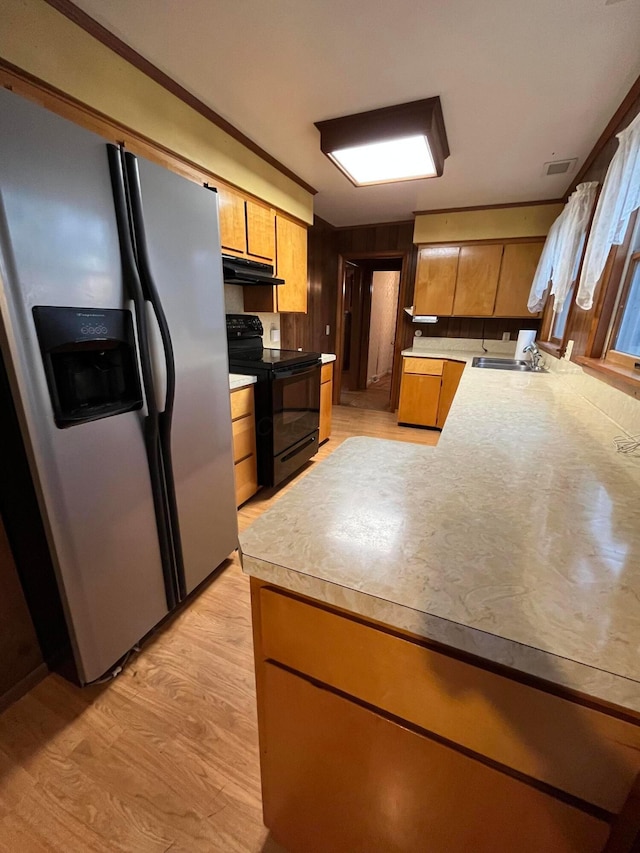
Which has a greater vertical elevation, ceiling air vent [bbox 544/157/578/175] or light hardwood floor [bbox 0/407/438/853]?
ceiling air vent [bbox 544/157/578/175]

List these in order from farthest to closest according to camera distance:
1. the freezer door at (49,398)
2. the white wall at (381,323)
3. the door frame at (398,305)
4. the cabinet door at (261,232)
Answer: the white wall at (381,323) < the door frame at (398,305) < the cabinet door at (261,232) < the freezer door at (49,398)

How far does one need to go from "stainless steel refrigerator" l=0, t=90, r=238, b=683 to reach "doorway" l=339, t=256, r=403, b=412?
3.70 m

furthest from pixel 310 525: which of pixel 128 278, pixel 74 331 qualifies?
pixel 128 278

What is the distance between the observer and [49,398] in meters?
0.97

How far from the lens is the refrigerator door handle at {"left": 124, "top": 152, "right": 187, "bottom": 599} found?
1109 millimetres

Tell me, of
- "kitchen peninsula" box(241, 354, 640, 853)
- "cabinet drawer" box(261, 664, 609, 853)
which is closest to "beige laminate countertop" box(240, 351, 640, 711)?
"kitchen peninsula" box(241, 354, 640, 853)

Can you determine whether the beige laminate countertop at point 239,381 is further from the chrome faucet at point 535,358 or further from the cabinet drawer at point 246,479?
the chrome faucet at point 535,358

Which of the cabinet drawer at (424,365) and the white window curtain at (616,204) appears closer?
the white window curtain at (616,204)

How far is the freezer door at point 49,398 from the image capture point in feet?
2.86

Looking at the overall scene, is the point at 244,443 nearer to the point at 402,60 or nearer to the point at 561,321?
the point at 402,60

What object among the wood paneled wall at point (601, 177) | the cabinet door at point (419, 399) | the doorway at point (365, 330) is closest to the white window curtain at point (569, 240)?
the wood paneled wall at point (601, 177)

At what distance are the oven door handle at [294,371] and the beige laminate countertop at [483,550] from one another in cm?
132

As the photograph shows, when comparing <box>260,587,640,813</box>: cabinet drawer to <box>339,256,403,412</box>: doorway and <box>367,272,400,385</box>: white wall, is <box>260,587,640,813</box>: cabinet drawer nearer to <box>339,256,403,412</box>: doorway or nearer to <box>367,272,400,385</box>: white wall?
<box>339,256,403,412</box>: doorway

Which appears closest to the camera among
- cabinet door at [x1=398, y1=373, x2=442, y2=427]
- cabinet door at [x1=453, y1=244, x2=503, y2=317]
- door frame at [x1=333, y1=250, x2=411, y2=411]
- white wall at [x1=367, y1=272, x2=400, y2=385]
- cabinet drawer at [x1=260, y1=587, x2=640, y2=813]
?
cabinet drawer at [x1=260, y1=587, x2=640, y2=813]
